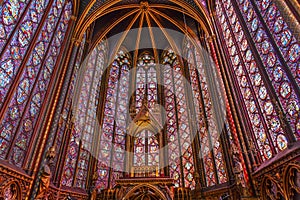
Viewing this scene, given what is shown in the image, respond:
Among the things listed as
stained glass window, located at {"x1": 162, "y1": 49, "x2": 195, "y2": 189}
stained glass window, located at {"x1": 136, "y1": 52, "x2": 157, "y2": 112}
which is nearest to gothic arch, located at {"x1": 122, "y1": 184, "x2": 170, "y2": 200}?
stained glass window, located at {"x1": 162, "y1": 49, "x2": 195, "y2": 189}

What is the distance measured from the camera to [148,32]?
17.3 m

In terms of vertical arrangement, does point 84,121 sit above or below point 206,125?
above

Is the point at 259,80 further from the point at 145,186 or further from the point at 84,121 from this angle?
the point at 84,121

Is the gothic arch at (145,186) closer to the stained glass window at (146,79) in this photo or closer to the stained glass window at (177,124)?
the stained glass window at (177,124)

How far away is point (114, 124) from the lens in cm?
1438

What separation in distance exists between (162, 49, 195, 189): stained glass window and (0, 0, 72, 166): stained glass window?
23.9ft

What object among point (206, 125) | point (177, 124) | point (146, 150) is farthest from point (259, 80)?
point (146, 150)

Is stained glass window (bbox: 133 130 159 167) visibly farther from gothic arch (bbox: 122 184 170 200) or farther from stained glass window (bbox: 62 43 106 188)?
gothic arch (bbox: 122 184 170 200)

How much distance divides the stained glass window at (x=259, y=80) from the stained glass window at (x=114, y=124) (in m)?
7.34

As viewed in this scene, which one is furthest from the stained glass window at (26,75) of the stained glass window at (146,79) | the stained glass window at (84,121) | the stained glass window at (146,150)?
the stained glass window at (146,79)

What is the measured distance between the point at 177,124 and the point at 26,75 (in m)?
8.62

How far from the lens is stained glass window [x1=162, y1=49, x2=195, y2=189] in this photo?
12281mm

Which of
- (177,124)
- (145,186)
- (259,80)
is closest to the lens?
(259,80)

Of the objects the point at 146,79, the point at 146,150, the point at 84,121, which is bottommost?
the point at 146,150
